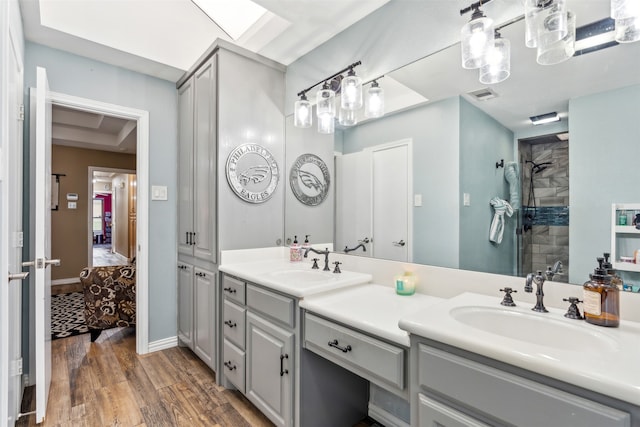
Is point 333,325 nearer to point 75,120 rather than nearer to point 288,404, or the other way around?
point 288,404

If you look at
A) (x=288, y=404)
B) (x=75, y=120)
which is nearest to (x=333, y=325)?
(x=288, y=404)

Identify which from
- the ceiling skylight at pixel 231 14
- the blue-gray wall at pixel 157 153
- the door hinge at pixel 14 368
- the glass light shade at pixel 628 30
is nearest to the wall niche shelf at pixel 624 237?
the glass light shade at pixel 628 30

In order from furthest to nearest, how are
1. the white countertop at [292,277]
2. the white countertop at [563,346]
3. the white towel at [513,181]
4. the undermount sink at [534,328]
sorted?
the white countertop at [292,277] < the white towel at [513,181] < the undermount sink at [534,328] < the white countertop at [563,346]

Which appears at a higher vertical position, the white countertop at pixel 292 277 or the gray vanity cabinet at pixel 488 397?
the white countertop at pixel 292 277

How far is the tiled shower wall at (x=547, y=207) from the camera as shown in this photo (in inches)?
49.0

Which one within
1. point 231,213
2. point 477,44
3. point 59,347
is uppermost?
point 477,44

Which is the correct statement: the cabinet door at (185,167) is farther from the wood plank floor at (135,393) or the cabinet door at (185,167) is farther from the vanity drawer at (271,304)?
the vanity drawer at (271,304)

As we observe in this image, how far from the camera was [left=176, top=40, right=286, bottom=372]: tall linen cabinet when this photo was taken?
2.29 meters

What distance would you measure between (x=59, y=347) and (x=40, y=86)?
7.62 feet

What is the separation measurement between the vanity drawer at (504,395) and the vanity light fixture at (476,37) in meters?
1.22

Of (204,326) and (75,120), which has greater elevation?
(75,120)

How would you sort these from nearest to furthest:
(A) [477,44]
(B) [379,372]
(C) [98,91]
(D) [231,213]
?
1. (B) [379,372]
2. (A) [477,44]
3. (D) [231,213]
4. (C) [98,91]

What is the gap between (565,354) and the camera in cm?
79

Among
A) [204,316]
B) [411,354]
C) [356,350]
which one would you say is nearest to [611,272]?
[411,354]
